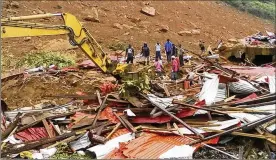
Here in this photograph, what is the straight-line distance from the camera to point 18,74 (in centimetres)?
1155

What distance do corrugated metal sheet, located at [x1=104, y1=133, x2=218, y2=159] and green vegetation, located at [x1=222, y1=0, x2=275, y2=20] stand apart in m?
17.1

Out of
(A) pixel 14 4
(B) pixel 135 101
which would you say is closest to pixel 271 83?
(B) pixel 135 101

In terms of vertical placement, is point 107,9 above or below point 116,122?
above

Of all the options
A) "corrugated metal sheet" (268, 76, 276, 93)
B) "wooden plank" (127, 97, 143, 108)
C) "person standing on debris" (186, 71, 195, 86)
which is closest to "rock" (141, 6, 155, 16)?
"person standing on debris" (186, 71, 195, 86)

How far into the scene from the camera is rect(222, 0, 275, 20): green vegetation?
77.8ft

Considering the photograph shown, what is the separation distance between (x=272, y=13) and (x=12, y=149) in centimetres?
2000

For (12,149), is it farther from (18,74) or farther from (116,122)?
(18,74)

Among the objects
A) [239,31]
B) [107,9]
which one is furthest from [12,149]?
[239,31]

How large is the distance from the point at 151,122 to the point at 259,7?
60.3 feet

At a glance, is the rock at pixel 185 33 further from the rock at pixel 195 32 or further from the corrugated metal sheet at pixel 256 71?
the corrugated metal sheet at pixel 256 71

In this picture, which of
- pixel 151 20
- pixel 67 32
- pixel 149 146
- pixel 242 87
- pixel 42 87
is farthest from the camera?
pixel 151 20

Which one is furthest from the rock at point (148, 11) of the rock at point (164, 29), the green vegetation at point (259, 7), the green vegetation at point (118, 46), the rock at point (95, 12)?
the green vegetation at point (118, 46)

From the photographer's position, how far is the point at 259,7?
24.5 meters

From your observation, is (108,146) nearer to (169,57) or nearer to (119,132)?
(119,132)
